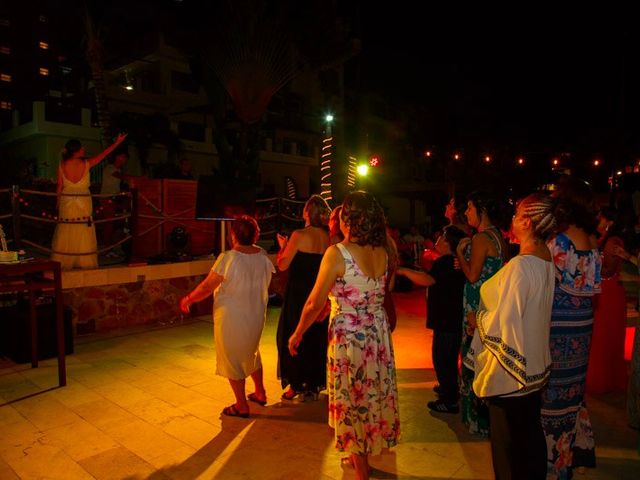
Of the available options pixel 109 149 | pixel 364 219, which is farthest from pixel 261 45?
pixel 364 219

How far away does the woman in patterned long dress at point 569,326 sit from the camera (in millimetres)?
3020

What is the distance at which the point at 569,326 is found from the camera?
303cm

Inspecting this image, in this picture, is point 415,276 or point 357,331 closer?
point 357,331

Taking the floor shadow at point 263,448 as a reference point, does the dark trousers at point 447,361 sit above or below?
above

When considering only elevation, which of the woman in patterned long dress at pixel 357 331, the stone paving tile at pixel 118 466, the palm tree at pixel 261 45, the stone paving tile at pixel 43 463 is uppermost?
the palm tree at pixel 261 45

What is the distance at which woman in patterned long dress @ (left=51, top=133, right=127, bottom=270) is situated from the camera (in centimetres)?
669

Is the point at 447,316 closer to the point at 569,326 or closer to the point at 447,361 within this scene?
the point at 447,361

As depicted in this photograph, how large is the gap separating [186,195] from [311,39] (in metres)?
8.34

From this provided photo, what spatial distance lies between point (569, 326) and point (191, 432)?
2.86 m

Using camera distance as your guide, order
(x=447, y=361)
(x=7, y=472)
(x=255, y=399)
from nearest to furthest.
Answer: (x=7, y=472)
(x=447, y=361)
(x=255, y=399)

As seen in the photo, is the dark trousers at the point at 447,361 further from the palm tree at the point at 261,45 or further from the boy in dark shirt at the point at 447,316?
the palm tree at the point at 261,45

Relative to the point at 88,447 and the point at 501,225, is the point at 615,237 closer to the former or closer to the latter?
the point at 501,225

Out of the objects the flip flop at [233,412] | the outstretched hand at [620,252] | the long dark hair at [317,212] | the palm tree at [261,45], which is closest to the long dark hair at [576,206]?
the outstretched hand at [620,252]

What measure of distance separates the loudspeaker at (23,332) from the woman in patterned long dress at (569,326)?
196 inches
